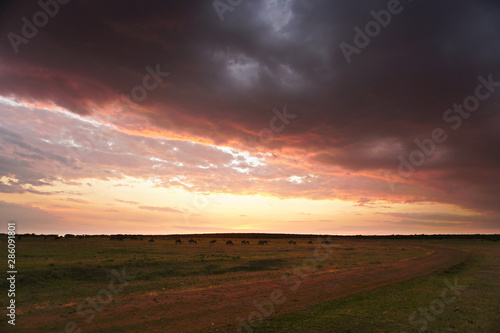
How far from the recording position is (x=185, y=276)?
79.6 ft

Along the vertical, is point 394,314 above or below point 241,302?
above

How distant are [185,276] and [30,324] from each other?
13788 mm

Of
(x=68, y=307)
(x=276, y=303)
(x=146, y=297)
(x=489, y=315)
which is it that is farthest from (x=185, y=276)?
(x=489, y=315)

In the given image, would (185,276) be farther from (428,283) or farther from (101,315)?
(428,283)

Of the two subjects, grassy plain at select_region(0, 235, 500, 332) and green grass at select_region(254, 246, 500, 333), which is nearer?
green grass at select_region(254, 246, 500, 333)

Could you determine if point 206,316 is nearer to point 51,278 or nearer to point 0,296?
point 0,296

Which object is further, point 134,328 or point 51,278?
point 51,278

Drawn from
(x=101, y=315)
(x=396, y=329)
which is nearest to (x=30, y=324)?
(x=101, y=315)

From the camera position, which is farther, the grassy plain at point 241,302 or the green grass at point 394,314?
the grassy plain at point 241,302

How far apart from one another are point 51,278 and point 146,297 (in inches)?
349

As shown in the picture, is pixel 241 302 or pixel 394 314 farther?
A: pixel 241 302

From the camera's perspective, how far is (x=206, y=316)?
12.0m

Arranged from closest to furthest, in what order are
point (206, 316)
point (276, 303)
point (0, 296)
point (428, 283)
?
point (206, 316), point (276, 303), point (0, 296), point (428, 283)

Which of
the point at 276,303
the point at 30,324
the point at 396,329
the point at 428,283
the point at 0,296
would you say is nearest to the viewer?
the point at 396,329
